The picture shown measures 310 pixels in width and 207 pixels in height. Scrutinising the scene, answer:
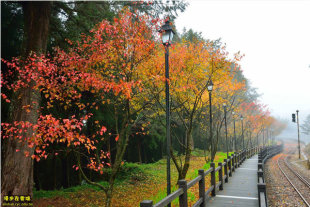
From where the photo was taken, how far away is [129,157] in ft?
88.9

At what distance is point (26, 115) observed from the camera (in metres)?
7.67

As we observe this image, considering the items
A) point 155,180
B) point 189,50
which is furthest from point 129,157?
point 189,50

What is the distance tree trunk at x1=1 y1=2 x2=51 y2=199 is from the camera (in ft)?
23.7

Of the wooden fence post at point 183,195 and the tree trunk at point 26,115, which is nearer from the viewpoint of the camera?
the wooden fence post at point 183,195

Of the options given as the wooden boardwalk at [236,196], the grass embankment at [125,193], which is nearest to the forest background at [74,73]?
the grass embankment at [125,193]

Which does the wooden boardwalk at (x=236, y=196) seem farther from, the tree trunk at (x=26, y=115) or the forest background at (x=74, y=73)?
the tree trunk at (x=26, y=115)

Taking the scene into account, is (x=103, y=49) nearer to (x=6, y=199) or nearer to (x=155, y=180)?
(x=6, y=199)

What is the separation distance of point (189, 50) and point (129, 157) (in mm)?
17125

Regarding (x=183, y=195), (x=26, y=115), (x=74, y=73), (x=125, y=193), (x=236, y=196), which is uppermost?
(x=74, y=73)

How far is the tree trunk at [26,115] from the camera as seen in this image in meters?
7.23

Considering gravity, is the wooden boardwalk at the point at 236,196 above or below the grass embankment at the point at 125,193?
above

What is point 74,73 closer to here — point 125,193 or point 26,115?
point 26,115

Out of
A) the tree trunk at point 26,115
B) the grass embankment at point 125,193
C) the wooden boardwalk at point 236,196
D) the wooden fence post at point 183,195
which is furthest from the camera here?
the grass embankment at point 125,193

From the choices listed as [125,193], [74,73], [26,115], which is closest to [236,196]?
[125,193]
